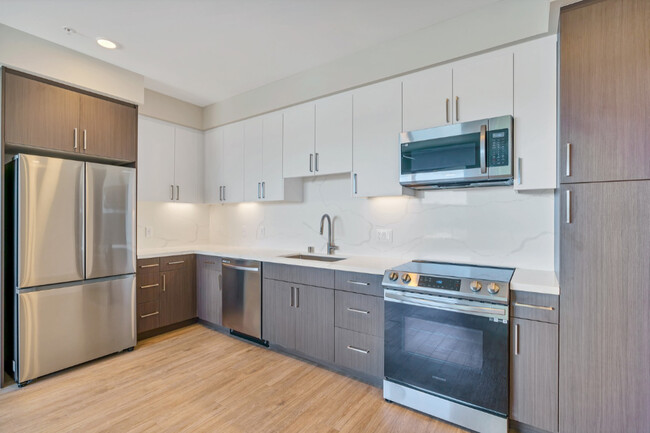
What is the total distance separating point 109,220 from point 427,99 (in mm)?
2915

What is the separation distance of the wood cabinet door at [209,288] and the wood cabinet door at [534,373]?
9.10 feet

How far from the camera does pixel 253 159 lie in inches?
144

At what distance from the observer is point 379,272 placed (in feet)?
7.62

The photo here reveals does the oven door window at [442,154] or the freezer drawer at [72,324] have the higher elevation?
the oven door window at [442,154]

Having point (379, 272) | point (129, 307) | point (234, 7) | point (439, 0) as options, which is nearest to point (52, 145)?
point (129, 307)

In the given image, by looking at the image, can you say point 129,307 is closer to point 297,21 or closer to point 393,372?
point 393,372

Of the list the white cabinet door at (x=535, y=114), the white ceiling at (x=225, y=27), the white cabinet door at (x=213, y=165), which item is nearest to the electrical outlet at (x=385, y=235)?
the white cabinet door at (x=535, y=114)

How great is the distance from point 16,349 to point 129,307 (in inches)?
31.3

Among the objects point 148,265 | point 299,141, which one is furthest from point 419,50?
point 148,265

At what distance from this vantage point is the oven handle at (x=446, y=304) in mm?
1837

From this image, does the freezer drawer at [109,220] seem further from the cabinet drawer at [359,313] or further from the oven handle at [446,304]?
the oven handle at [446,304]

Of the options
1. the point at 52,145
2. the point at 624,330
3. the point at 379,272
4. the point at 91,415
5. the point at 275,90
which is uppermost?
the point at 275,90

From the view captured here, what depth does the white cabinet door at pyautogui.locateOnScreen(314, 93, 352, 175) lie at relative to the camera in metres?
2.89

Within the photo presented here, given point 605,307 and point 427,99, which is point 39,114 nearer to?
point 427,99
